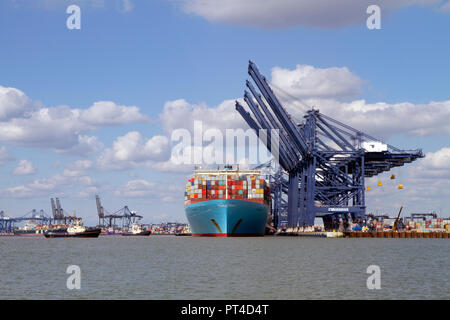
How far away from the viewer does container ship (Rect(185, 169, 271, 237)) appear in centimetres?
9594

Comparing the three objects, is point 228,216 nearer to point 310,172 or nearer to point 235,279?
point 310,172

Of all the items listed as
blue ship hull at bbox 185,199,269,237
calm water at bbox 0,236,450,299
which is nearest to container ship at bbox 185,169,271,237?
blue ship hull at bbox 185,199,269,237

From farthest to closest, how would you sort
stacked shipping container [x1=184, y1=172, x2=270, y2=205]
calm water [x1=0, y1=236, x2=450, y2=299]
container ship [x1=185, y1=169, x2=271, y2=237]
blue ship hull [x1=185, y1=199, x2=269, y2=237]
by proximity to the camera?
1. stacked shipping container [x1=184, y1=172, x2=270, y2=205]
2. container ship [x1=185, y1=169, x2=271, y2=237]
3. blue ship hull [x1=185, y1=199, x2=269, y2=237]
4. calm water [x1=0, y1=236, x2=450, y2=299]

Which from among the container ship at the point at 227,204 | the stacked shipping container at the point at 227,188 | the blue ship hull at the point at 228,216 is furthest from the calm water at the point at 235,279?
the stacked shipping container at the point at 227,188

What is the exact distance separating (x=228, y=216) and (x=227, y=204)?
1.90 meters

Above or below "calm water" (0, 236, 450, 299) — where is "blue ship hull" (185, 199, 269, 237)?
above

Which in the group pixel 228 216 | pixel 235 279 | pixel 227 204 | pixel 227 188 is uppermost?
pixel 227 188

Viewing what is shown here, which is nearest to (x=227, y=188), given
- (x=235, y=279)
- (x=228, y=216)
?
(x=228, y=216)

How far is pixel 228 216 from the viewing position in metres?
95.1

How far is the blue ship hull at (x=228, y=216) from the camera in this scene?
95375mm

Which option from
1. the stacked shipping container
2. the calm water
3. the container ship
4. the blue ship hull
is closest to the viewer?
the calm water

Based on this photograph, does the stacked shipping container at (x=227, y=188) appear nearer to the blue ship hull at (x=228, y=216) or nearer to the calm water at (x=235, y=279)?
the blue ship hull at (x=228, y=216)

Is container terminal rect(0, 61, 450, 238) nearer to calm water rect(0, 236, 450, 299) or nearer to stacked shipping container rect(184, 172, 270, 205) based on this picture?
stacked shipping container rect(184, 172, 270, 205)
